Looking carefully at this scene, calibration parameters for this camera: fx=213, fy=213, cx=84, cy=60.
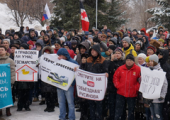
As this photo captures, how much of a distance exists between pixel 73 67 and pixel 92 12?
18.3 meters

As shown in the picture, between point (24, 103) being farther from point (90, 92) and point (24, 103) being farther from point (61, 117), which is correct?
point (90, 92)

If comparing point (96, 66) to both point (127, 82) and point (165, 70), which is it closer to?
point (127, 82)

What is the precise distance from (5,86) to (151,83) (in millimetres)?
3930

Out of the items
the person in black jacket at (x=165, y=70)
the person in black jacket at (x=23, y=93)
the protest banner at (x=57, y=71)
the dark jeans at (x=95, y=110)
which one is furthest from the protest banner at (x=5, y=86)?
the person in black jacket at (x=165, y=70)

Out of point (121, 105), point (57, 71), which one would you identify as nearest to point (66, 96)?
point (57, 71)

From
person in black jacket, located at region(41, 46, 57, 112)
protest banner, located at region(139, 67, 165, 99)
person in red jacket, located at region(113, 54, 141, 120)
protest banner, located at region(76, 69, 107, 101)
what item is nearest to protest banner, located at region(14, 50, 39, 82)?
person in black jacket, located at region(41, 46, 57, 112)

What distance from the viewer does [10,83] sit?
608 centimetres

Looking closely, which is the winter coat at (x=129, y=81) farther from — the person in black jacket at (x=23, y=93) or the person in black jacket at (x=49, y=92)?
the person in black jacket at (x=23, y=93)

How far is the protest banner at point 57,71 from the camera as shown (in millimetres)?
5625

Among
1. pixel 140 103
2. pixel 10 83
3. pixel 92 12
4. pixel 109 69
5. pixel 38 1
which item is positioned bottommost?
pixel 140 103

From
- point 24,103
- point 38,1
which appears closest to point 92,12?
point 38,1

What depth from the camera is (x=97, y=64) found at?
5.20 meters

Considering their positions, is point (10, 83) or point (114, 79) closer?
point (114, 79)

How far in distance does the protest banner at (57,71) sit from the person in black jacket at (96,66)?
0.49 meters
